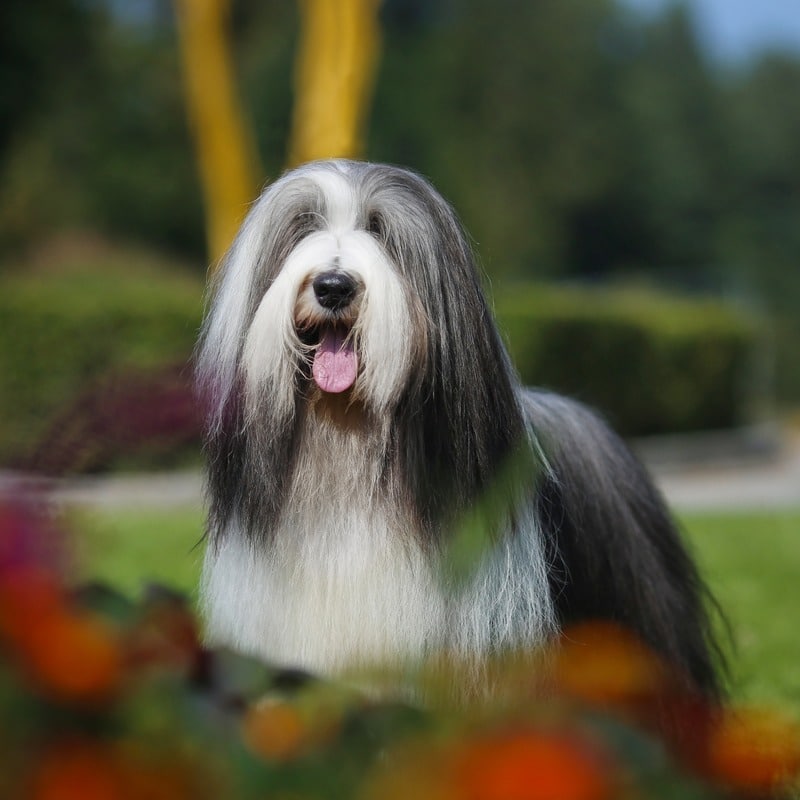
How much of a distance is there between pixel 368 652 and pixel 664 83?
4454 cm

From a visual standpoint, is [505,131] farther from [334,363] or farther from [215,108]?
[334,363]

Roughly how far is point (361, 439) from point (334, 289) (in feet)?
1.09

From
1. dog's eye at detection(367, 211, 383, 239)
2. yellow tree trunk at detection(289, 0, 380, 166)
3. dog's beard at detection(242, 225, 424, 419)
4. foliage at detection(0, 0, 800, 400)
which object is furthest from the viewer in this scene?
foliage at detection(0, 0, 800, 400)

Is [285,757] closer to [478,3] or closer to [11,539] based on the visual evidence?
[11,539]

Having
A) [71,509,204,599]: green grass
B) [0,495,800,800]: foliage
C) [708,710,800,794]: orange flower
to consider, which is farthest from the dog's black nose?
[71,509,204,599]: green grass

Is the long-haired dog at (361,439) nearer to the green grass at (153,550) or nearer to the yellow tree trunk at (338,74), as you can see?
the green grass at (153,550)

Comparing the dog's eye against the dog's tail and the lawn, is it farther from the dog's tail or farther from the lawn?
the lawn

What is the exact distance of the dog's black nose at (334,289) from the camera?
2975 mm

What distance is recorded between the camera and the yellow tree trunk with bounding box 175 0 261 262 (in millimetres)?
15109

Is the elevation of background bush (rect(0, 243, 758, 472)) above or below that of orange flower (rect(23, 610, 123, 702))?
below

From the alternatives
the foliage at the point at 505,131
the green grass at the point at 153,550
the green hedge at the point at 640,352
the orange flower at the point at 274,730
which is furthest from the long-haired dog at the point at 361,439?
the foliage at the point at 505,131

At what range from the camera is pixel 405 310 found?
2.99m

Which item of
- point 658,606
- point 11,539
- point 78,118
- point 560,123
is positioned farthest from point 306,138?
point 560,123

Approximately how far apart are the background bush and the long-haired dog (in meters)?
5.93
